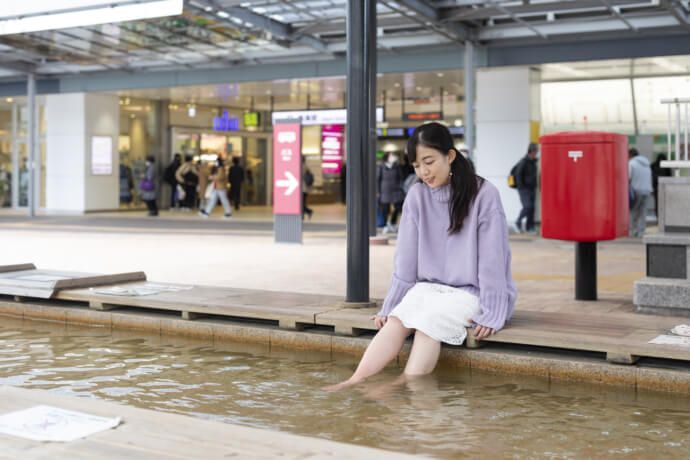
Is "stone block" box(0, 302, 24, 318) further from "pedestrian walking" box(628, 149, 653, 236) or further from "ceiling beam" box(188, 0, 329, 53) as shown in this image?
"pedestrian walking" box(628, 149, 653, 236)

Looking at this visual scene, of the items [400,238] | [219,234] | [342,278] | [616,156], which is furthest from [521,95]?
[400,238]

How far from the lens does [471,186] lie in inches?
183

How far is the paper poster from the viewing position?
2.86 meters

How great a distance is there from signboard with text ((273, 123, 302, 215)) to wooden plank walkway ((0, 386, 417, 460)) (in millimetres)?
10142

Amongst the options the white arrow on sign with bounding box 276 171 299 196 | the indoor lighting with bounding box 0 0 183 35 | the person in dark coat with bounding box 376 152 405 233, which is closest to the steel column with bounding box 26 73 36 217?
the person in dark coat with bounding box 376 152 405 233

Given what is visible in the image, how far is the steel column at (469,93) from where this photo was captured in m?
17.3

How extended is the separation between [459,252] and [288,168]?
8656mm

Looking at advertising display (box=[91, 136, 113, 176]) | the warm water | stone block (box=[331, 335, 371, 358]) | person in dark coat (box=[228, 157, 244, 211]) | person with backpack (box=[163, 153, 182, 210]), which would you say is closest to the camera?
the warm water

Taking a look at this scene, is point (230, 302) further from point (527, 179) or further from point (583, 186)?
point (527, 179)

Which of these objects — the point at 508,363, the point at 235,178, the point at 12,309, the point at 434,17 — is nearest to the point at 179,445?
the point at 508,363

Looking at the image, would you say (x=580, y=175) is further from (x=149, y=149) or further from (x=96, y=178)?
(x=149, y=149)

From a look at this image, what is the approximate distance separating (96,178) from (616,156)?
2058 centimetres

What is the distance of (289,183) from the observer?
519 inches

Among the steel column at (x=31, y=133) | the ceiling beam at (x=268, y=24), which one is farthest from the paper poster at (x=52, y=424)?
the steel column at (x=31, y=133)
